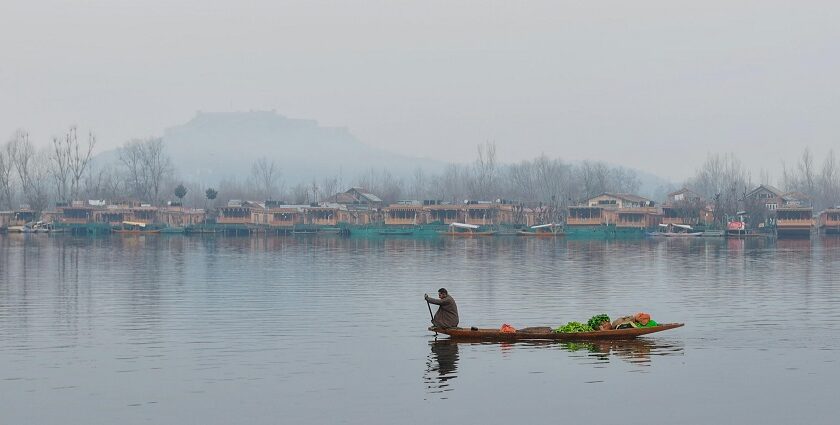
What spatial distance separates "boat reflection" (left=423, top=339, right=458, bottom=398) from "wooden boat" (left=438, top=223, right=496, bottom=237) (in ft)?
342

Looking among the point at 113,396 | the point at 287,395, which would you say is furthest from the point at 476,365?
the point at 113,396

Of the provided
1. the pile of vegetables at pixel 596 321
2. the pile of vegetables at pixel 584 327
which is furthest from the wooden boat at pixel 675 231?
the pile of vegetables at pixel 584 327

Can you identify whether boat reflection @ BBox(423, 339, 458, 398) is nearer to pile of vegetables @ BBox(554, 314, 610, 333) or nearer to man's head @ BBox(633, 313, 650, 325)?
pile of vegetables @ BBox(554, 314, 610, 333)

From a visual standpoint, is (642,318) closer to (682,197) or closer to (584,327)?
(584,327)

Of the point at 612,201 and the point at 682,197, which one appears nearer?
the point at 612,201

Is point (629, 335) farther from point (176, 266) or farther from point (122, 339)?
point (176, 266)

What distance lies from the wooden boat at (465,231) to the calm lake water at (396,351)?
74477 mm

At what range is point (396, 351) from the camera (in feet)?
102

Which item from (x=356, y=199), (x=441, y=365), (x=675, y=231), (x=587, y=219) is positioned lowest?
(x=441, y=365)

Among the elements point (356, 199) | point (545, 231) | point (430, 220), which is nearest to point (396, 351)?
point (545, 231)

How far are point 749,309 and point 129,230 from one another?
12038 centimetres

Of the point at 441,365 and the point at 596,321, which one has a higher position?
the point at 596,321

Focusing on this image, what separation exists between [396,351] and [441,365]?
9.94 ft

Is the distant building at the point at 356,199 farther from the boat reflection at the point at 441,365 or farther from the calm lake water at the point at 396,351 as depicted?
the boat reflection at the point at 441,365
